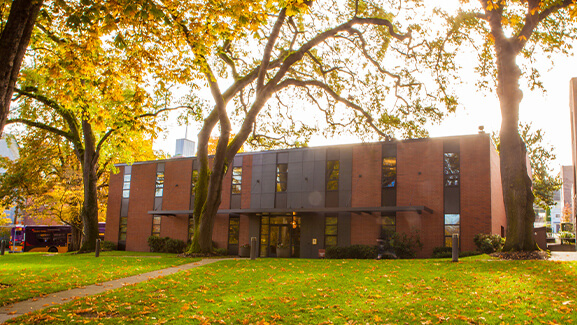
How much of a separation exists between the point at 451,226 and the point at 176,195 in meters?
20.1

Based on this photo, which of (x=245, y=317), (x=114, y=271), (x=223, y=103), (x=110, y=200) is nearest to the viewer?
(x=245, y=317)

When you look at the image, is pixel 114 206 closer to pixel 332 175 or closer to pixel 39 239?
pixel 39 239

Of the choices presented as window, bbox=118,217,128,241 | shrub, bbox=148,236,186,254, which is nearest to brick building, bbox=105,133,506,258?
window, bbox=118,217,128,241

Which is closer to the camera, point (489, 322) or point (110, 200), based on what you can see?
point (489, 322)

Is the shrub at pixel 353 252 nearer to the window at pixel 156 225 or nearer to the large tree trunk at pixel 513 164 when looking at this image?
the large tree trunk at pixel 513 164

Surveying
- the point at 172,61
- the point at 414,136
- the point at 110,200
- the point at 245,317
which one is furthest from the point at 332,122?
the point at 110,200

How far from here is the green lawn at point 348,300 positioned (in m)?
7.05

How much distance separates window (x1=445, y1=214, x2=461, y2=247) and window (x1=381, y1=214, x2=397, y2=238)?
2.87m

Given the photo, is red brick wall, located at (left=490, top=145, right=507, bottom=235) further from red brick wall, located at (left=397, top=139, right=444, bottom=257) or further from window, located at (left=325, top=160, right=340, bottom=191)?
window, located at (left=325, top=160, right=340, bottom=191)

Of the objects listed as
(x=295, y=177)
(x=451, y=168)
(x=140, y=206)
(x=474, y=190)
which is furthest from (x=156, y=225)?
(x=474, y=190)

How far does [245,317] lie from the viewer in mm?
7301

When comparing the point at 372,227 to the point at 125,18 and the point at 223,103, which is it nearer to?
the point at 223,103

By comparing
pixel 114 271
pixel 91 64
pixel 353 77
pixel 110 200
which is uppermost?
pixel 353 77

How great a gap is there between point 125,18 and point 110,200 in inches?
1221
